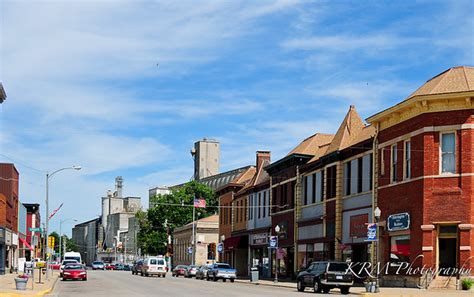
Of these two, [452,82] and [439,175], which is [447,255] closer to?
[439,175]

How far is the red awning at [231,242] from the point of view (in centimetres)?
7939

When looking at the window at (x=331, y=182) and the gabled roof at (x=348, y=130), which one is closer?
the gabled roof at (x=348, y=130)

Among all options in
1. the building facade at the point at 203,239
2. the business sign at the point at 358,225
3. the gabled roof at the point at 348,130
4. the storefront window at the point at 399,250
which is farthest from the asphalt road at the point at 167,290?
the building facade at the point at 203,239

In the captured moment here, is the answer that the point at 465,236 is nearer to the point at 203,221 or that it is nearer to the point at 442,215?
the point at 442,215

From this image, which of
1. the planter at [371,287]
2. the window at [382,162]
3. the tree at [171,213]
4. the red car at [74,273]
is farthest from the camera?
the tree at [171,213]

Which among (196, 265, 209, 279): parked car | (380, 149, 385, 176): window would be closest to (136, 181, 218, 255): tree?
(196, 265, 209, 279): parked car

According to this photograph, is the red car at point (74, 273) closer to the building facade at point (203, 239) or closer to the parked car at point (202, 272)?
the parked car at point (202, 272)

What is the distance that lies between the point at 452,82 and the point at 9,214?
52.8 m

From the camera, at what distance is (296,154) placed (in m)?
61.5

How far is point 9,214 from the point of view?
7919cm

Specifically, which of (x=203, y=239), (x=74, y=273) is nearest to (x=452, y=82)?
(x=74, y=273)

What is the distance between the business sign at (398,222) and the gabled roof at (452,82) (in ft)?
22.2

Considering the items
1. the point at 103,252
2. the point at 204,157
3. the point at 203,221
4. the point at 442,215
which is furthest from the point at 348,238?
the point at 103,252

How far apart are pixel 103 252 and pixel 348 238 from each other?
146276 mm
